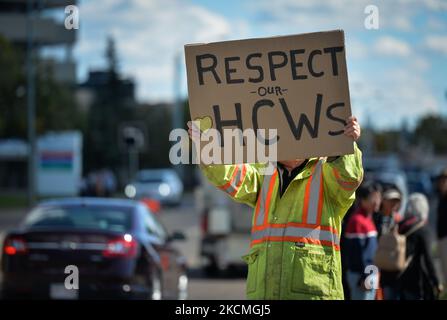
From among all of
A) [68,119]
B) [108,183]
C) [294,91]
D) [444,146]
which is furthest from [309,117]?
[444,146]

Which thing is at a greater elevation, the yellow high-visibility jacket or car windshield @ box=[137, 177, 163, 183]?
car windshield @ box=[137, 177, 163, 183]

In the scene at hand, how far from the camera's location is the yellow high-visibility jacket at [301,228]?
17.0 ft

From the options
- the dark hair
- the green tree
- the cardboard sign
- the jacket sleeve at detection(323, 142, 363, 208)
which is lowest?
the jacket sleeve at detection(323, 142, 363, 208)

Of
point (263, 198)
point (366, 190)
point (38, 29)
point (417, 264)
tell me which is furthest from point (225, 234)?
point (38, 29)

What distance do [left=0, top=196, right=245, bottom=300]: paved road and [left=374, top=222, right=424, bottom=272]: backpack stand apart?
4.64m

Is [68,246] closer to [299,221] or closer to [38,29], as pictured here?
[299,221]

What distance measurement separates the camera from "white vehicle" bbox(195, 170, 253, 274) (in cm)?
1683

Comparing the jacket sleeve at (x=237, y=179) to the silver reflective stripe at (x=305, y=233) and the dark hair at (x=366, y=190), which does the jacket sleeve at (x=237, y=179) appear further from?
the dark hair at (x=366, y=190)

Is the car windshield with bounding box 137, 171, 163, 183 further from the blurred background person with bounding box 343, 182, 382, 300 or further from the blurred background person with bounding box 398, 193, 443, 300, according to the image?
the blurred background person with bounding box 398, 193, 443, 300

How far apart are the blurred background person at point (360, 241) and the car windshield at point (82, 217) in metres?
3.01

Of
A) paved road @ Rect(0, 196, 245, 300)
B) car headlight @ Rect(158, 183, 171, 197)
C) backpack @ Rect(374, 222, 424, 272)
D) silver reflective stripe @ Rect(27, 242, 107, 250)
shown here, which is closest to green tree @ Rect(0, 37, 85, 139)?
paved road @ Rect(0, 196, 245, 300)

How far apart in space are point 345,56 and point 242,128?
2.20 ft

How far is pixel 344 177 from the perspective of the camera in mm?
5176
